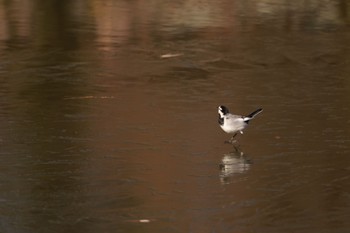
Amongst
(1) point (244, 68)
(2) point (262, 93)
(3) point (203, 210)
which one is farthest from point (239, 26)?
(3) point (203, 210)

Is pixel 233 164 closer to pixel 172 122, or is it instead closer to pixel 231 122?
pixel 231 122

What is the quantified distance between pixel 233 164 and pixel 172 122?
2.08 metres

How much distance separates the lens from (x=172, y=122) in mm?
13484

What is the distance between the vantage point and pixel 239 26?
21.7 m

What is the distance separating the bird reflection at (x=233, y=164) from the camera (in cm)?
1112

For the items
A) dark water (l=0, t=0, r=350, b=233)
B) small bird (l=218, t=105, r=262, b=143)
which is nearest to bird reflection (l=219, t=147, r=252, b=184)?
dark water (l=0, t=0, r=350, b=233)

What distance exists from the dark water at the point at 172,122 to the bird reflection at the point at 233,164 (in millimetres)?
21

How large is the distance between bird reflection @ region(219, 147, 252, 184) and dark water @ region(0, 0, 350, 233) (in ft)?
0.07

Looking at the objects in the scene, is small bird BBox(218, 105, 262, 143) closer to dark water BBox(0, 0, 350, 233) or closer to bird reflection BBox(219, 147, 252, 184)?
dark water BBox(0, 0, 350, 233)

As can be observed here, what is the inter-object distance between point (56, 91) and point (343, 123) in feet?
13.8

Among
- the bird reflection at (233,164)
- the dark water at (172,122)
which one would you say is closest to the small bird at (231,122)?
the dark water at (172,122)

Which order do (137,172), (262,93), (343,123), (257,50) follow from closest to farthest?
(137,172) → (343,123) → (262,93) → (257,50)

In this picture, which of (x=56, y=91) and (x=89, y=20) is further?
(x=89, y=20)

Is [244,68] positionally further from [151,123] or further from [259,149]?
[259,149]
